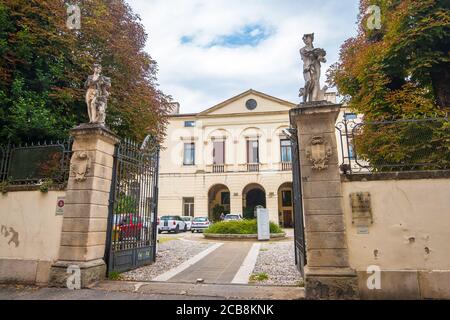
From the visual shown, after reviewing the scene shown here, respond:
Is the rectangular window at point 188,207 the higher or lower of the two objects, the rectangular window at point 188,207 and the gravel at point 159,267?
the higher

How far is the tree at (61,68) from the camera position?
759cm

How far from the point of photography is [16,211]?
22.3ft

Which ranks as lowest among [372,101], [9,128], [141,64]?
[9,128]

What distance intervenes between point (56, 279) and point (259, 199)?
26.9 metres

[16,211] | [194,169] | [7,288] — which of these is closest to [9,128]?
[16,211]

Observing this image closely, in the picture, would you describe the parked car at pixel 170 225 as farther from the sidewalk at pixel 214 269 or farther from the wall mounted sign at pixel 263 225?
the sidewalk at pixel 214 269

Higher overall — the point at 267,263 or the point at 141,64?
the point at 141,64

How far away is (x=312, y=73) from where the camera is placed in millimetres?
6199

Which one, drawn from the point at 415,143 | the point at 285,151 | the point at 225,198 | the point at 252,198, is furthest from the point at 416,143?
the point at 225,198

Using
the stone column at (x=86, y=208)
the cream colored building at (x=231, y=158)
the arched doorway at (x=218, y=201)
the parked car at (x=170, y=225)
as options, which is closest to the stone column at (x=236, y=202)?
the cream colored building at (x=231, y=158)

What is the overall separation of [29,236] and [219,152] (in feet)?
79.3

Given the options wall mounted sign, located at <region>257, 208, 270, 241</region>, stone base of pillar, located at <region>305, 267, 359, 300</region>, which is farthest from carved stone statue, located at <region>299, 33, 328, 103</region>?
wall mounted sign, located at <region>257, 208, 270, 241</region>

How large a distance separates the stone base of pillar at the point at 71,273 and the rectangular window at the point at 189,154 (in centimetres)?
2454
